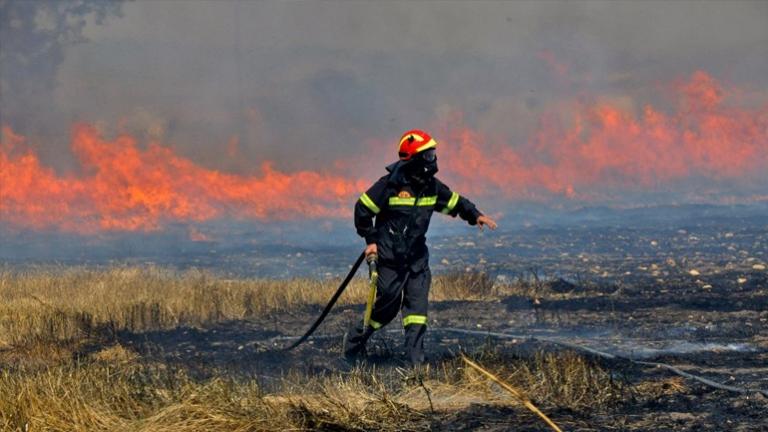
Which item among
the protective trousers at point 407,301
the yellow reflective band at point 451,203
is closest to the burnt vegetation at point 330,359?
the protective trousers at point 407,301

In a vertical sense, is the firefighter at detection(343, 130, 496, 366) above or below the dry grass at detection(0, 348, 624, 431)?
above

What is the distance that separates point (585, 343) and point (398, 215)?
3.03 meters

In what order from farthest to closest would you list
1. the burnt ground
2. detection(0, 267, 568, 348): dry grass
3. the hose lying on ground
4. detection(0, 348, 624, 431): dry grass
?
1. detection(0, 267, 568, 348): dry grass
2. the hose lying on ground
3. the burnt ground
4. detection(0, 348, 624, 431): dry grass

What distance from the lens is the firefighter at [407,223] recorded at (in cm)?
786

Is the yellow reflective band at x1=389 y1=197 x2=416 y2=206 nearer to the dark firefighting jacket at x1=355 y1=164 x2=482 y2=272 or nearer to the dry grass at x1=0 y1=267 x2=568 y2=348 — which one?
the dark firefighting jacket at x1=355 y1=164 x2=482 y2=272

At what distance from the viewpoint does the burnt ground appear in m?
5.71

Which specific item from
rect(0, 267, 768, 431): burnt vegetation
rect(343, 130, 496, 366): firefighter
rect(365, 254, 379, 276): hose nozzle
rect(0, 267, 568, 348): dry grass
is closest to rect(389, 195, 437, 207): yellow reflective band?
rect(343, 130, 496, 366): firefighter

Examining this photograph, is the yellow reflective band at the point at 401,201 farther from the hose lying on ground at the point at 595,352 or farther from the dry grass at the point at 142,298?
the dry grass at the point at 142,298

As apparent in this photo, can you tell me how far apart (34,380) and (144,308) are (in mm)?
6385

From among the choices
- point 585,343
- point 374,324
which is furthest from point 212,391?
point 585,343

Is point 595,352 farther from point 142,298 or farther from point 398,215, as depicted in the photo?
point 142,298

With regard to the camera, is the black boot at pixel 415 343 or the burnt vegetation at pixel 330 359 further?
the black boot at pixel 415 343

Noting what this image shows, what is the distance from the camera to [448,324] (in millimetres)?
11852

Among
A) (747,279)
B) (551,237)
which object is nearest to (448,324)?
(747,279)
